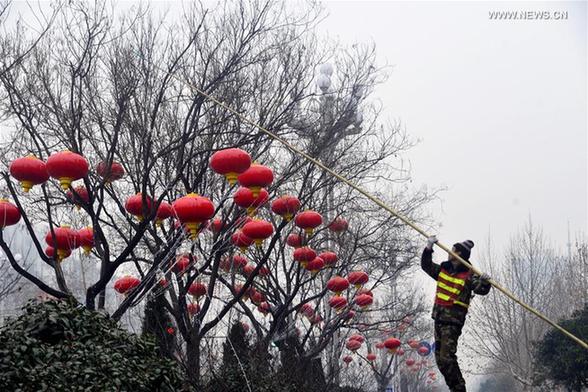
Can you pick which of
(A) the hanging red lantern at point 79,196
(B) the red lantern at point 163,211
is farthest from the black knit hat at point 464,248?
(A) the hanging red lantern at point 79,196

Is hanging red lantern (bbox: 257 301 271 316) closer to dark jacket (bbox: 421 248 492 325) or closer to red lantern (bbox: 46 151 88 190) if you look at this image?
red lantern (bbox: 46 151 88 190)

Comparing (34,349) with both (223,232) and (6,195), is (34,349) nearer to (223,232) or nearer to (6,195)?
(223,232)

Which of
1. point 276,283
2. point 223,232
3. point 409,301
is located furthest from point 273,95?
point 409,301

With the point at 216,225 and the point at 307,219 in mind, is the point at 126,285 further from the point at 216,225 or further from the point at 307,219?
the point at 307,219

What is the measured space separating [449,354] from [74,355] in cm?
334

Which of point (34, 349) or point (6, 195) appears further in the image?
point (6, 195)

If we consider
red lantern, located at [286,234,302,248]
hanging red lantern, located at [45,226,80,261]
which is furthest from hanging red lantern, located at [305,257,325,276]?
hanging red lantern, located at [45,226,80,261]

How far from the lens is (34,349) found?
15.5ft

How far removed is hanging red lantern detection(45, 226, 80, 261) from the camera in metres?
8.98

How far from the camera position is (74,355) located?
4.87 meters

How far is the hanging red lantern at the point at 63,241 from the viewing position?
353 inches

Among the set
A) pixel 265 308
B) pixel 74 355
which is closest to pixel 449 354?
pixel 74 355

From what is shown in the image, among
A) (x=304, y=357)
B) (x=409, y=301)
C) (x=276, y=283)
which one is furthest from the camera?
(x=409, y=301)

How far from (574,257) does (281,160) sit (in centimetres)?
1883
